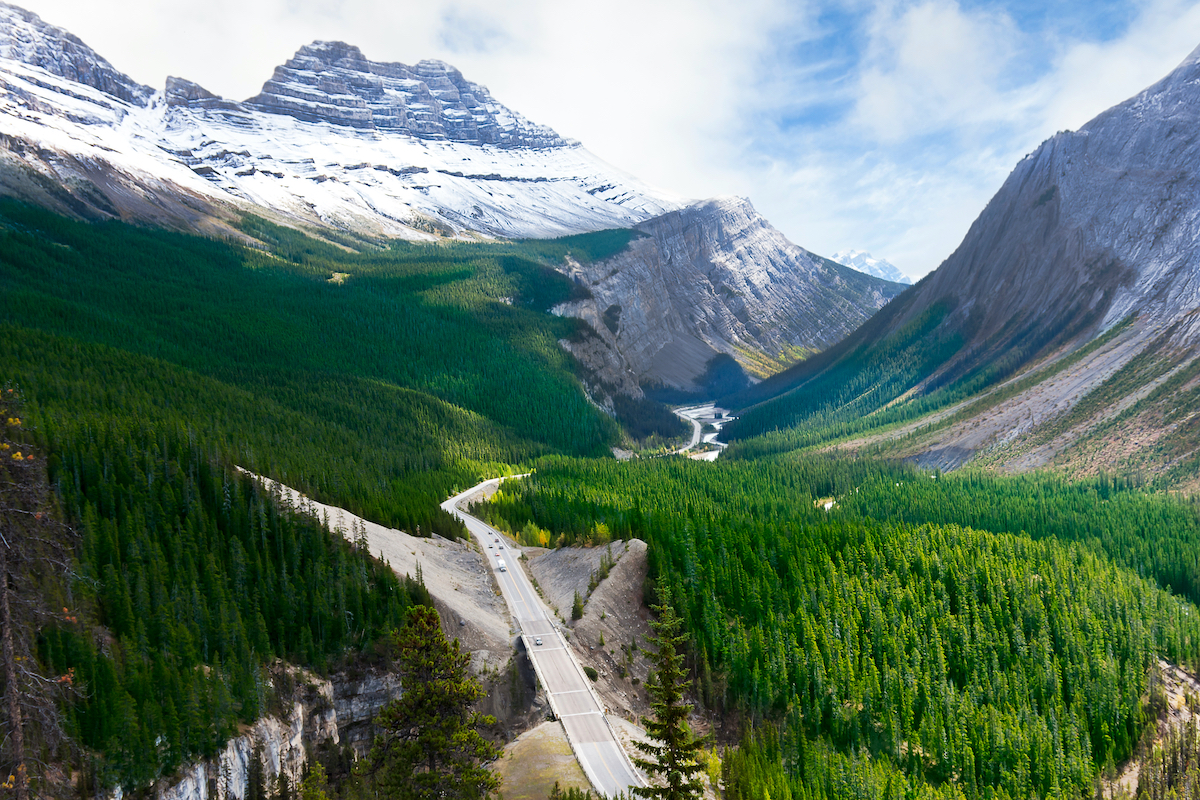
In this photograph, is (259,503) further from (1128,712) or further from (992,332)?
(992,332)

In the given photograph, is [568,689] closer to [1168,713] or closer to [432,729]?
[432,729]

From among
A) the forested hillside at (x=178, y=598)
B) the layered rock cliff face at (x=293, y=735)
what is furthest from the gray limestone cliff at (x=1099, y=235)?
the layered rock cliff face at (x=293, y=735)

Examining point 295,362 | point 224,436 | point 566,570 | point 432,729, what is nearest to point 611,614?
point 566,570

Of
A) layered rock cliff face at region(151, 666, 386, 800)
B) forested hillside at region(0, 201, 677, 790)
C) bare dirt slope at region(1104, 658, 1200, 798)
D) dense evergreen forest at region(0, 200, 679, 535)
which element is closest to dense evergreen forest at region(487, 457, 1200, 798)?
bare dirt slope at region(1104, 658, 1200, 798)

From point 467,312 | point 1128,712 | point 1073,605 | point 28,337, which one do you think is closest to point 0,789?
point 1128,712

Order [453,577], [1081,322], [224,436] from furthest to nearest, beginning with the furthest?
[1081,322] < [224,436] < [453,577]

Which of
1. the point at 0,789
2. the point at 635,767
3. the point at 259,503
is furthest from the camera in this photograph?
the point at 259,503
